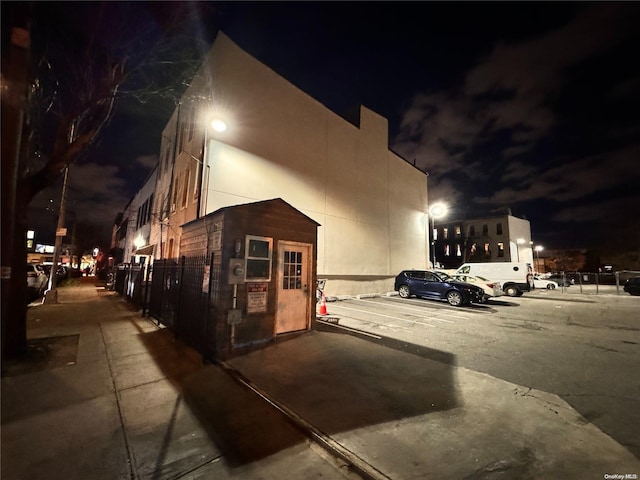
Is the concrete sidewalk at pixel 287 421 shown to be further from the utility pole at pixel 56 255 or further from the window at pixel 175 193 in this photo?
the utility pole at pixel 56 255

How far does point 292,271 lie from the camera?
7340 mm

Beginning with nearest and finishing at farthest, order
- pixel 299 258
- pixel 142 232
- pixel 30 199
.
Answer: pixel 30 199, pixel 299 258, pixel 142 232

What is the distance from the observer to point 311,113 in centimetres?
1541

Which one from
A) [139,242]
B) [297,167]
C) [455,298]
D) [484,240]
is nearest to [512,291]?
[455,298]

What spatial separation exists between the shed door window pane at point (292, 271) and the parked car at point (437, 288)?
29.4 feet

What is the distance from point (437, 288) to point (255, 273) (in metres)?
10.6

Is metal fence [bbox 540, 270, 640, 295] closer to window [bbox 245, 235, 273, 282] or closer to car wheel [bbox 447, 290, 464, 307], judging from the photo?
car wheel [bbox 447, 290, 464, 307]

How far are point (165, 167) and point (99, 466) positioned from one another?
1819cm

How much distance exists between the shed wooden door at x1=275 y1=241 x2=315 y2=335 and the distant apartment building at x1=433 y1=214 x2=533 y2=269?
43143 millimetres

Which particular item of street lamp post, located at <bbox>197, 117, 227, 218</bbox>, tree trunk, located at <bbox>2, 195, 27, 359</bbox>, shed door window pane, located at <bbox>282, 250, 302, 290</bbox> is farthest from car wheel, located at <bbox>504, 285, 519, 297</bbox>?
tree trunk, located at <bbox>2, 195, 27, 359</bbox>

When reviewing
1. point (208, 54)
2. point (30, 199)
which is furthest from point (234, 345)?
point (208, 54)

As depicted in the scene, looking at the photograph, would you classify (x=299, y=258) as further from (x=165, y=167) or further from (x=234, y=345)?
(x=165, y=167)

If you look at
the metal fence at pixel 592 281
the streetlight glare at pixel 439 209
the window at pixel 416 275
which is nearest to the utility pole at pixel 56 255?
the window at pixel 416 275

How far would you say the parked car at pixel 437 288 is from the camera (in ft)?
42.5
